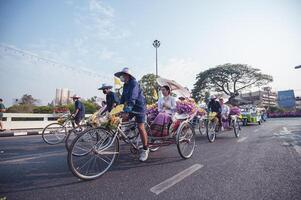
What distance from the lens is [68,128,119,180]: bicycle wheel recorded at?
3264 millimetres

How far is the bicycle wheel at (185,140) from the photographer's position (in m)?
4.58

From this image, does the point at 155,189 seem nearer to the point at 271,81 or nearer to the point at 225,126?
the point at 225,126

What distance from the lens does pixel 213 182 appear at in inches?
119

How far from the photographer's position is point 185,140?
4824 mm

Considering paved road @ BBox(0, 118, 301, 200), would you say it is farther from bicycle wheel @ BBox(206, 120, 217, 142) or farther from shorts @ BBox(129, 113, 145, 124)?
bicycle wheel @ BBox(206, 120, 217, 142)

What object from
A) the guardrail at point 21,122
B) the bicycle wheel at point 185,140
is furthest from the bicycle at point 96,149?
the guardrail at point 21,122

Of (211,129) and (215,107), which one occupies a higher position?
(215,107)

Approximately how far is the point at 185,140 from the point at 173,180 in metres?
1.80

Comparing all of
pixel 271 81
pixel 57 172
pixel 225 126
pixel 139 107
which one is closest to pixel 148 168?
pixel 139 107

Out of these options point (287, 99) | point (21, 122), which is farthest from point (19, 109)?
point (287, 99)

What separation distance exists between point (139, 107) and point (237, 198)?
2.44 m

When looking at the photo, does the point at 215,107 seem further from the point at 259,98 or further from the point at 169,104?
the point at 259,98

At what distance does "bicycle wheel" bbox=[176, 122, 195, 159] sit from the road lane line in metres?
0.73

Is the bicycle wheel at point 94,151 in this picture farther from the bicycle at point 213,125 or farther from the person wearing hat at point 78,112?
the bicycle at point 213,125
